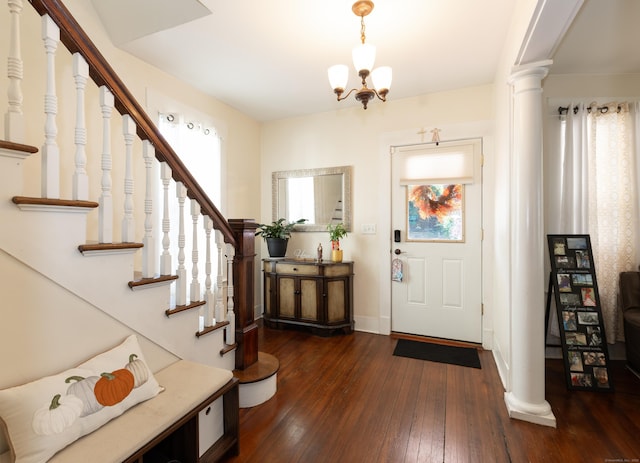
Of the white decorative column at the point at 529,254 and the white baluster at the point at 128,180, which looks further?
the white decorative column at the point at 529,254

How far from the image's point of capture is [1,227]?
1001mm

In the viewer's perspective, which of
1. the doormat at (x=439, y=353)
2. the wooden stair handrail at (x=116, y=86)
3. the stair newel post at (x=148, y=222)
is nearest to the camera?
the wooden stair handrail at (x=116, y=86)

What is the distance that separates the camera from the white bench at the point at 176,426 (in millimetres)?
998

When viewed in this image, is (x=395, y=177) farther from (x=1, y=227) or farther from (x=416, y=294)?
(x=1, y=227)

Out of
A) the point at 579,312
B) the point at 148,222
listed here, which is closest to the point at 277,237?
the point at 148,222

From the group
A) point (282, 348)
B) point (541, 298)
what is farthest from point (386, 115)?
point (282, 348)

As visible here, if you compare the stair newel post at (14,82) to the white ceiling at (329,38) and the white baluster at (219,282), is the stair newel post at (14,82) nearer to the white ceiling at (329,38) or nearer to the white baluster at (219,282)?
the white baluster at (219,282)

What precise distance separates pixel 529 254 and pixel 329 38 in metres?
2.09

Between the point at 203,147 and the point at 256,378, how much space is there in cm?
232

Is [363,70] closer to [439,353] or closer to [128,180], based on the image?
[128,180]

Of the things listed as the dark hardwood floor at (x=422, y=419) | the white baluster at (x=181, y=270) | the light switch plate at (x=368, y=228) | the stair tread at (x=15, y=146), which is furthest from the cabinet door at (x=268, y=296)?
the stair tread at (x=15, y=146)

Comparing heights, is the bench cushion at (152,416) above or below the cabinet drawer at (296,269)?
below

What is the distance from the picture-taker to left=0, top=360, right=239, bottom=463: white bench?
1.00 m

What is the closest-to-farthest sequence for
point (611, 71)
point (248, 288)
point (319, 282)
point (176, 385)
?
point (176, 385) → point (248, 288) → point (611, 71) → point (319, 282)
